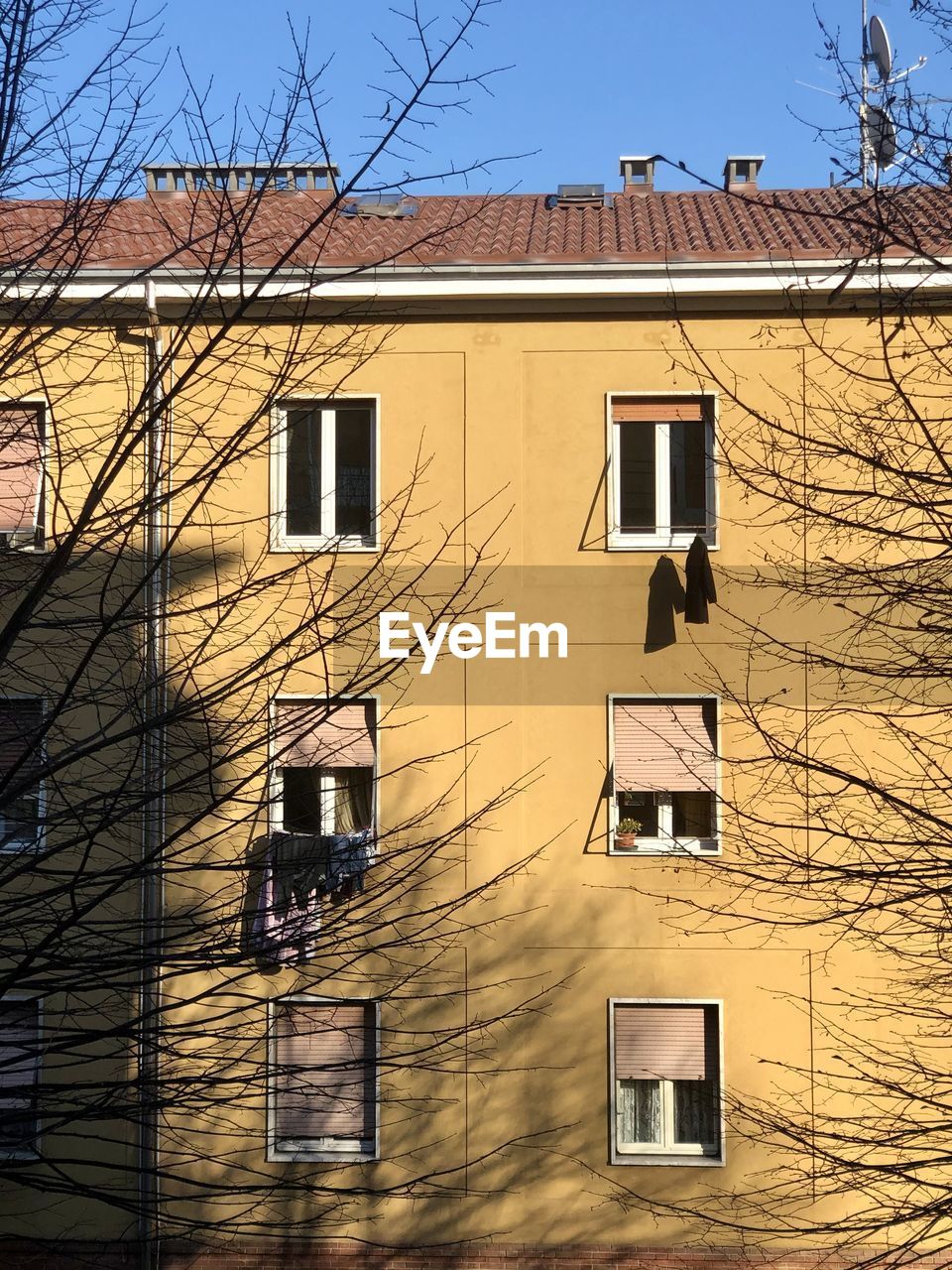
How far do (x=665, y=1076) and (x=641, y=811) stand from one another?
2.29 meters

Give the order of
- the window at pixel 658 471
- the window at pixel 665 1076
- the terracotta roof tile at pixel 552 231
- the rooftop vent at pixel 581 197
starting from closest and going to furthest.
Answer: the window at pixel 665 1076
the terracotta roof tile at pixel 552 231
the window at pixel 658 471
the rooftop vent at pixel 581 197

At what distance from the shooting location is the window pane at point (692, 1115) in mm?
12664

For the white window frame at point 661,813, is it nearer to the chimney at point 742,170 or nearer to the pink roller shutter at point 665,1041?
the pink roller shutter at point 665,1041

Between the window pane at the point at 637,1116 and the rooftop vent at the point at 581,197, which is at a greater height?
the rooftop vent at the point at 581,197

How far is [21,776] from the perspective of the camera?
5.22 metres

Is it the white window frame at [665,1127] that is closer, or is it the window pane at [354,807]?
the white window frame at [665,1127]

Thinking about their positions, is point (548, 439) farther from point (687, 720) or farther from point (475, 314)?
point (687, 720)

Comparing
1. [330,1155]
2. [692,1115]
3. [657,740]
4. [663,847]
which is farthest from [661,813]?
[330,1155]

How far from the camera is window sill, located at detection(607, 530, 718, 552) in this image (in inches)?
516

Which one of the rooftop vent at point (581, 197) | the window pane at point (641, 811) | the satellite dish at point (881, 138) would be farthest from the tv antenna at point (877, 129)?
the rooftop vent at point (581, 197)

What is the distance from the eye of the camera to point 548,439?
13.2m

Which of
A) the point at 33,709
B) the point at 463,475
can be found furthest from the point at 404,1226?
the point at 33,709

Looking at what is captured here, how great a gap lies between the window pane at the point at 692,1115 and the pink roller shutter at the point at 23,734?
8045 mm

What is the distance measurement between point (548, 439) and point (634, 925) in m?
4.40
